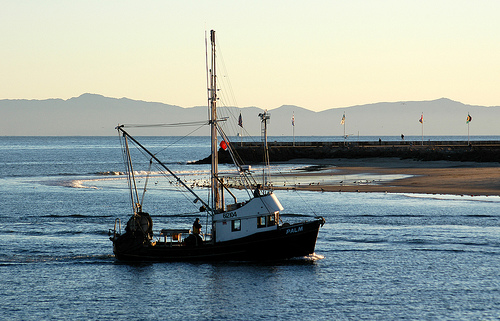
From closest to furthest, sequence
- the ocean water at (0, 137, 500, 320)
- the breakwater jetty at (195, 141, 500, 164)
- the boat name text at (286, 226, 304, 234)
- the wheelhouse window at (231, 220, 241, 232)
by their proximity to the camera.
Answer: the ocean water at (0, 137, 500, 320) → the boat name text at (286, 226, 304, 234) → the wheelhouse window at (231, 220, 241, 232) → the breakwater jetty at (195, 141, 500, 164)

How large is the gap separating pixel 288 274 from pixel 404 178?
180 feet

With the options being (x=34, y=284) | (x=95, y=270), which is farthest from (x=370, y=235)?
(x=34, y=284)

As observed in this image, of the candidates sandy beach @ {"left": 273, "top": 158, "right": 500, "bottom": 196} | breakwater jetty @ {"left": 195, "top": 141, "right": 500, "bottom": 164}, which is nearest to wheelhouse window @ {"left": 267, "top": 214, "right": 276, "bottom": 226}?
sandy beach @ {"left": 273, "top": 158, "right": 500, "bottom": 196}

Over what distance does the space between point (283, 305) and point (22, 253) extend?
63.3 feet

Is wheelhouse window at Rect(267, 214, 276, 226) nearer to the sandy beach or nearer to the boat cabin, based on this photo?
the boat cabin

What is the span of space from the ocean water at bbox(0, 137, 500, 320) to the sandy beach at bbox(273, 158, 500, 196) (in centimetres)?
1491

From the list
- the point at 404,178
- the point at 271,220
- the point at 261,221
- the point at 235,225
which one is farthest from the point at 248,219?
the point at 404,178

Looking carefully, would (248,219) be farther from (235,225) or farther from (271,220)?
(271,220)

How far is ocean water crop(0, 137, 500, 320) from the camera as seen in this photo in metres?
28.6

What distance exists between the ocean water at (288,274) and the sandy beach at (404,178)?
14914mm

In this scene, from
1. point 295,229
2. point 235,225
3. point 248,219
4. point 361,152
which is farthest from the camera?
point 361,152

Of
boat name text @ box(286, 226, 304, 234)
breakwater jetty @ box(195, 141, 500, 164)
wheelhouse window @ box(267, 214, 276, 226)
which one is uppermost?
breakwater jetty @ box(195, 141, 500, 164)

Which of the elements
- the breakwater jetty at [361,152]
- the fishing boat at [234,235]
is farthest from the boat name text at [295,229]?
the breakwater jetty at [361,152]

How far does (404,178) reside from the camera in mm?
86938
